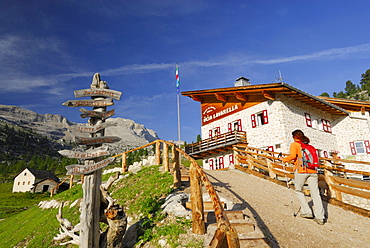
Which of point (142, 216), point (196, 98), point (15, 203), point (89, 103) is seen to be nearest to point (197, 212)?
point (142, 216)

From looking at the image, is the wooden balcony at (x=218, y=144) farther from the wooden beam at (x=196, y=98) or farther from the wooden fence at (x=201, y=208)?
the wooden fence at (x=201, y=208)

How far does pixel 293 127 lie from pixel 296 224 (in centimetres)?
1458

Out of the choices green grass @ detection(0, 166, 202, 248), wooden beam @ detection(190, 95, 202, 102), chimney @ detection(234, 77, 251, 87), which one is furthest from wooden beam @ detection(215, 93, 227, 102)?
green grass @ detection(0, 166, 202, 248)

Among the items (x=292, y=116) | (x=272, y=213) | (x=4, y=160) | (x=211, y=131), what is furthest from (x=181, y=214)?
(x=4, y=160)

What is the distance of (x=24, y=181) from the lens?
196 ft

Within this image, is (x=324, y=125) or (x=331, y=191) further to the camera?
(x=324, y=125)

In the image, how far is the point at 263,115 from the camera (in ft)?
62.9

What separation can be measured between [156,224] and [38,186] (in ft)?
196

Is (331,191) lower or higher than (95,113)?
lower

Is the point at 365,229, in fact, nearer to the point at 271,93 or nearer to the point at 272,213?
the point at 272,213

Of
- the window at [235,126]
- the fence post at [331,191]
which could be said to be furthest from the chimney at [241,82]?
the fence post at [331,191]

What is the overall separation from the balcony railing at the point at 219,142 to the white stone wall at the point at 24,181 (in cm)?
5416

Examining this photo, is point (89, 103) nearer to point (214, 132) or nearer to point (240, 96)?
point (240, 96)

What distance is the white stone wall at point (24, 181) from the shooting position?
58.8 meters
